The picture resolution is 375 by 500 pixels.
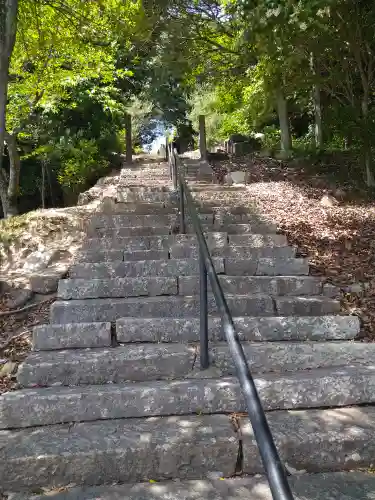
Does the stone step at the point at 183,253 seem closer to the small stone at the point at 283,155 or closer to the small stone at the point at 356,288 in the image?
the small stone at the point at 356,288

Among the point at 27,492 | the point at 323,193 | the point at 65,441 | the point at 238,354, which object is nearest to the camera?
the point at 238,354

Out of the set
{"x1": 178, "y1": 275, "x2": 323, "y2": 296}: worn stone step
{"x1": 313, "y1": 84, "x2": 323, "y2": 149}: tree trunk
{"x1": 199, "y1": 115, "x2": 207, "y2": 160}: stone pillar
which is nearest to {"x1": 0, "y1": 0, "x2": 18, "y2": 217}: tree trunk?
{"x1": 178, "y1": 275, "x2": 323, "y2": 296}: worn stone step

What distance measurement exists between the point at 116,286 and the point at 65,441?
1.59 m

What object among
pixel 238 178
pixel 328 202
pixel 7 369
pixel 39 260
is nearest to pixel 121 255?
pixel 39 260

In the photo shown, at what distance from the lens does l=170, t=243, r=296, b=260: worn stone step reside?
408 centimetres

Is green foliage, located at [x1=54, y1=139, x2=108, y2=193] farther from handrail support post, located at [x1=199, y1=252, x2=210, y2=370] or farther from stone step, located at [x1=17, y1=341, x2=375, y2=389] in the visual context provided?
handrail support post, located at [x1=199, y1=252, x2=210, y2=370]

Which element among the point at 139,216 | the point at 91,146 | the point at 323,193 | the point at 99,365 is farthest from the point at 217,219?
the point at 91,146

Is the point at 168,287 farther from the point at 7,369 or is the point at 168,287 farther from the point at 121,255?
the point at 7,369

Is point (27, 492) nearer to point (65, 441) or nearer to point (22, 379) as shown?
point (65, 441)

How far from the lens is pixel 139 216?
495 centimetres

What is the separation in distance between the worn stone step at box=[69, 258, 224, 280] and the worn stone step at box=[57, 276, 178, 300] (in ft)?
0.87

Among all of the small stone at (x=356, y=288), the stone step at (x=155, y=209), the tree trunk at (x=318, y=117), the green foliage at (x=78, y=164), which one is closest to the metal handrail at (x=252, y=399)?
the small stone at (x=356, y=288)

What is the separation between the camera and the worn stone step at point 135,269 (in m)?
3.79

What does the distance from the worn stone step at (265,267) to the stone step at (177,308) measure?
1.77 feet
